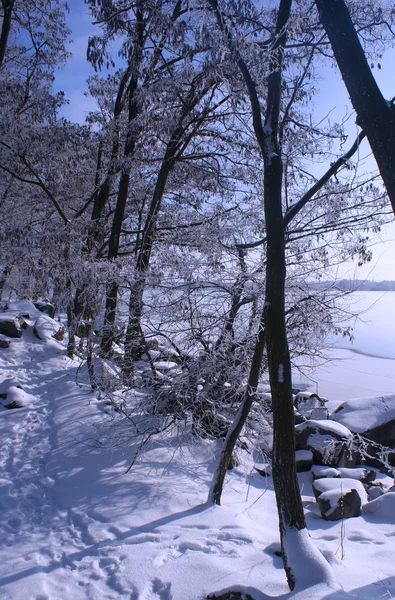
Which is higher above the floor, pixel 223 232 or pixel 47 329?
pixel 223 232

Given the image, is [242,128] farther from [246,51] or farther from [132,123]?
[246,51]

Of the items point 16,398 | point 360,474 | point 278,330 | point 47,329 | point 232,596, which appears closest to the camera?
point 232,596

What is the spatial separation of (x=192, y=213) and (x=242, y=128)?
80.1 inches

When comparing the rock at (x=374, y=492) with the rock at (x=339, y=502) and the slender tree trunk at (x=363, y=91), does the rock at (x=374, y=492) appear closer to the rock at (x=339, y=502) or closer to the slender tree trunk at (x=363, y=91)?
the rock at (x=339, y=502)

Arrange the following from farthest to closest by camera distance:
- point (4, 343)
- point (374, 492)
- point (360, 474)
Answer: point (4, 343) → point (360, 474) → point (374, 492)

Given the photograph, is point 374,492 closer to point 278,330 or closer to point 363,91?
point 278,330

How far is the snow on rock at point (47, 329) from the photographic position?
10970 millimetres

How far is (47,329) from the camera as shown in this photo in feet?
37.1

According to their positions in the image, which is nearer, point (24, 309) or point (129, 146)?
point (129, 146)

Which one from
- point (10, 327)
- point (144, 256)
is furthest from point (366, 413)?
point (10, 327)

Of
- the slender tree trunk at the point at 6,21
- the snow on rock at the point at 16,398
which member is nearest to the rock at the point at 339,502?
the snow on rock at the point at 16,398

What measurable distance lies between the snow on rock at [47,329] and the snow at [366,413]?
7285mm

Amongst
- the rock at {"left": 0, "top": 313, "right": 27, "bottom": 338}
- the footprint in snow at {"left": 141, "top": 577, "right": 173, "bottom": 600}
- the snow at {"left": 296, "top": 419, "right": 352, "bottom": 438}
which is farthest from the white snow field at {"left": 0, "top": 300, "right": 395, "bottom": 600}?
the rock at {"left": 0, "top": 313, "right": 27, "bottom": 338}

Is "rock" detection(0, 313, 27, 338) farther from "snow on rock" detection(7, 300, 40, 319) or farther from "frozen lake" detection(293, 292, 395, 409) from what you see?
"frozen lake" detection(293, 292, 395, 409)
